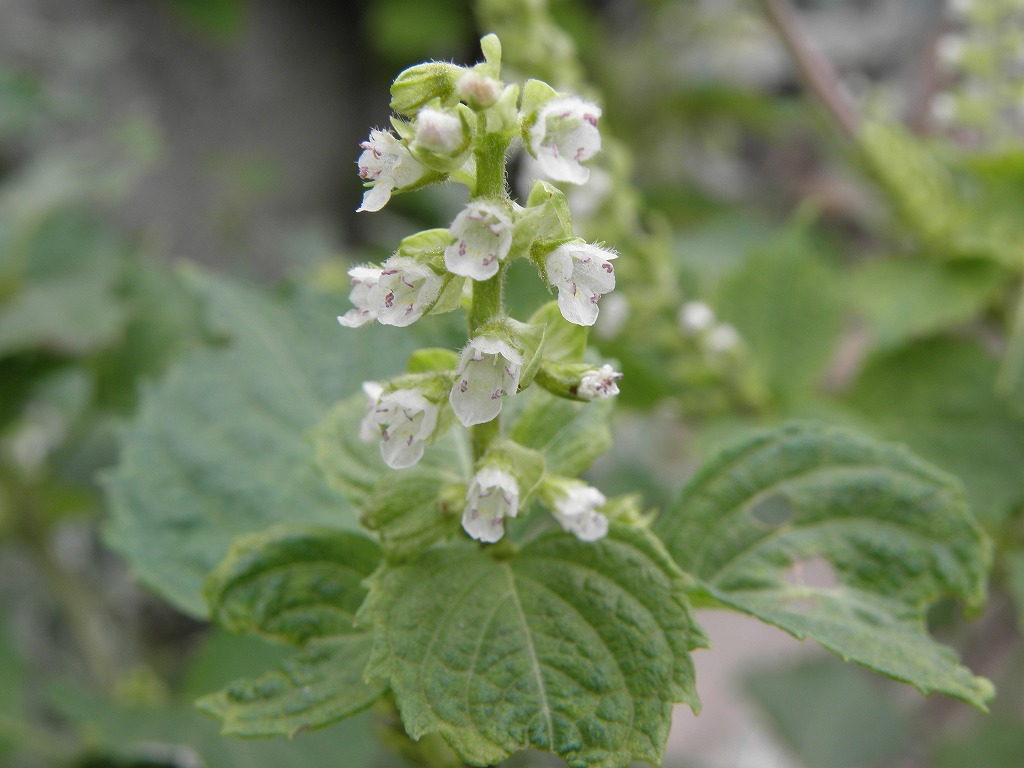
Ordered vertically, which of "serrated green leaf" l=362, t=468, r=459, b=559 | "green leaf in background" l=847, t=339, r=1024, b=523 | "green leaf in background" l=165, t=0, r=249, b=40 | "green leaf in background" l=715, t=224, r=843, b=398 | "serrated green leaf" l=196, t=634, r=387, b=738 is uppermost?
"green leaf in background" l=165, t=0, r=249, b=40

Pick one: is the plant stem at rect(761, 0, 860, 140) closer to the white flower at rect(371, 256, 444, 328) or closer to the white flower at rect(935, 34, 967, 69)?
the white flower at rect(935, 34, 967, 69)

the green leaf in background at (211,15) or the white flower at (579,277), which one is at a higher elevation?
the green leaf in background at (211,15)

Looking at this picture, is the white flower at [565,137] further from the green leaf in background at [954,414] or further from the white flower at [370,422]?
the green leaf in background at [954,414]

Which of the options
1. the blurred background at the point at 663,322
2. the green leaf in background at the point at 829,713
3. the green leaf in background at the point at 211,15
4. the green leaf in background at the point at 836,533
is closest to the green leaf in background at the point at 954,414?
the blurred background at the point at 663,322

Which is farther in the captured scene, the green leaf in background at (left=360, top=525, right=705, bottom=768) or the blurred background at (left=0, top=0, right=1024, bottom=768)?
the blurred background at (left=0, top=0, right=1024, bottom=768)

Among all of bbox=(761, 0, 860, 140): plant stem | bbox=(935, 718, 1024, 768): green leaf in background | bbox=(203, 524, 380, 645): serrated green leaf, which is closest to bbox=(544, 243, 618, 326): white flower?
bbox=(203, 524, 380, 645): serrated green leaf
